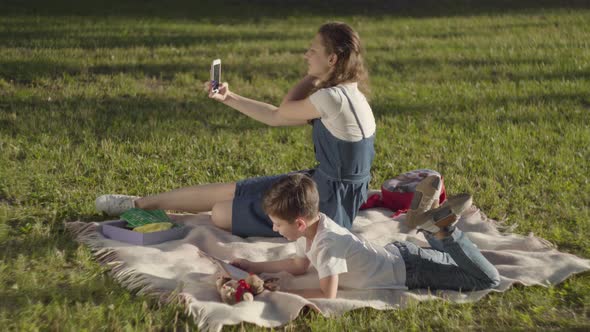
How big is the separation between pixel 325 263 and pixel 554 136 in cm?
398

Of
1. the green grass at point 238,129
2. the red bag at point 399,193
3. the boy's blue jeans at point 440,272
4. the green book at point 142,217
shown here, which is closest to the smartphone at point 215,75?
the green book at point 142,217

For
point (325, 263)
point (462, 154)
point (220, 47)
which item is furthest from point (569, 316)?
point (220, 47)

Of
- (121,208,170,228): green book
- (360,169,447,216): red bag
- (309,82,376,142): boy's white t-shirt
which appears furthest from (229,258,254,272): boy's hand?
(360,169,447,216): red bag

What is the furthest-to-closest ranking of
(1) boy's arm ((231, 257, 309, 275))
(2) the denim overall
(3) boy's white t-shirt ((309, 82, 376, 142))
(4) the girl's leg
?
1. (4) the girl's leg
2. (2) the denim overall
3. (3) boy's white t-shirt ((309, 82, 376, 142))
4. (1) boy's arm ((231, 257, 309, 275))

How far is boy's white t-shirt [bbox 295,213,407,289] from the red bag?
127cm

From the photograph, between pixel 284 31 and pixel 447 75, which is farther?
pixel 284 31

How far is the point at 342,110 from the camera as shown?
4.96 metres

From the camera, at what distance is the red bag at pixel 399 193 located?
5832 mm

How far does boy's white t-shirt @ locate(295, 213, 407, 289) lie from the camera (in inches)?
169

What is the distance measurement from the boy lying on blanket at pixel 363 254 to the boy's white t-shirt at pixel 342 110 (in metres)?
0.71

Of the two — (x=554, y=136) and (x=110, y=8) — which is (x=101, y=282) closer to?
(x=554, y=136)

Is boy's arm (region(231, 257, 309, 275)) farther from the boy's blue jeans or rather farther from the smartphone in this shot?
the smartphone

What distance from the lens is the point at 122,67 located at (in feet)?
31.1

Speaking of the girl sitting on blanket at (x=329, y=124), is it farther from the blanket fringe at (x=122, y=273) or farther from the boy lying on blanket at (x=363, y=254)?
the blanket fringe at (x=122, y=273)
